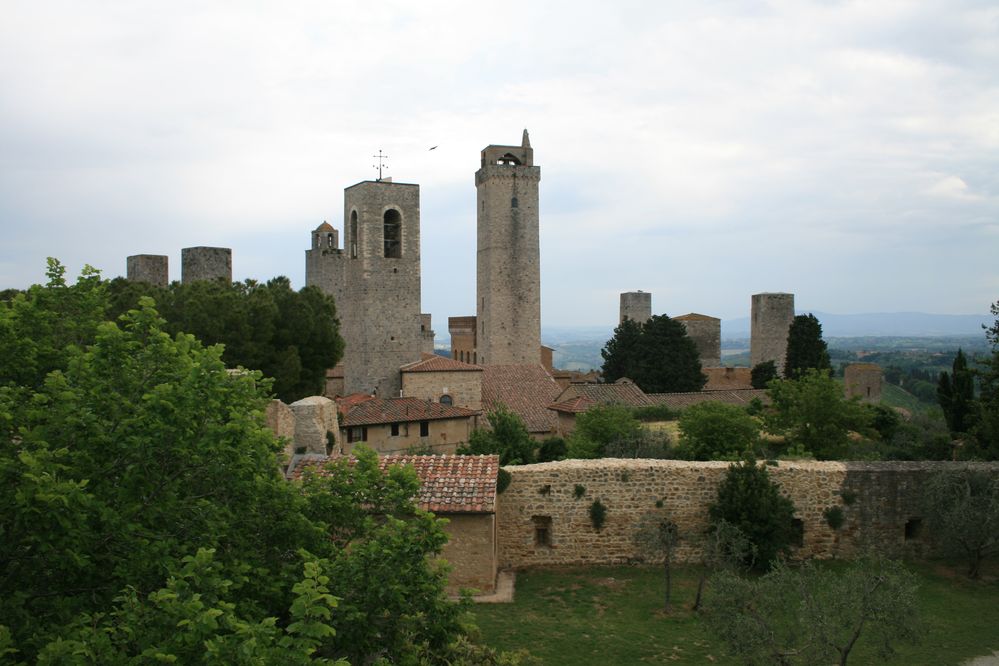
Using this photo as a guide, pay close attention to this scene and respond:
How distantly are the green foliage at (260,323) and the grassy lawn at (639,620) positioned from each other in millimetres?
12181

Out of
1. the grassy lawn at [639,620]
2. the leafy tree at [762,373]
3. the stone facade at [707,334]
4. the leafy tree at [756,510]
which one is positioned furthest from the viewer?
the stone facade at [707,334]

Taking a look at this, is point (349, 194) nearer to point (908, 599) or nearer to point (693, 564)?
point (693, 564)

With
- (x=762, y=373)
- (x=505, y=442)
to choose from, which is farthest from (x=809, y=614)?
(x=762, y=373)

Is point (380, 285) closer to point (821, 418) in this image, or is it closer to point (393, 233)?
point (393, 233)

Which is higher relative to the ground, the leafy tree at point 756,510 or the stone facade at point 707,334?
the stone facade at point 707,334

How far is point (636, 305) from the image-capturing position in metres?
66.7

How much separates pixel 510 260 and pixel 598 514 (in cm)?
4047

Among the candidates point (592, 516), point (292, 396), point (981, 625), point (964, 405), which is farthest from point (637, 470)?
point (964, 405)

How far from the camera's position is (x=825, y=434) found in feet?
78.5

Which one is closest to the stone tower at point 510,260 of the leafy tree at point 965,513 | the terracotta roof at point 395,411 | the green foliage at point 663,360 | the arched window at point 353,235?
the green foliage at point 663,360

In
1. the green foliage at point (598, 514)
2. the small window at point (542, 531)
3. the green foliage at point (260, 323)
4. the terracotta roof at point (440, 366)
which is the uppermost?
the green foliage at point (260, 323)

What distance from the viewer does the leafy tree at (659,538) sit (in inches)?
527

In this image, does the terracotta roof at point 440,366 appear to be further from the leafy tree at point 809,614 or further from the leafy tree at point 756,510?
the leafy tree at point 809,614

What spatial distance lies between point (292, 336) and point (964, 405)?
22.0m
